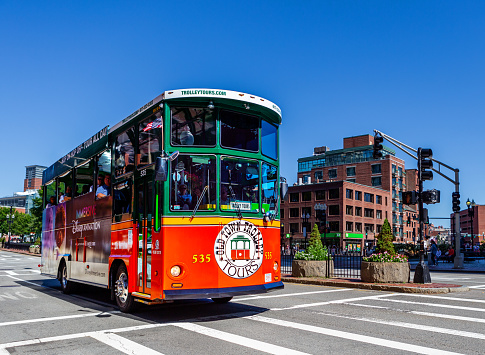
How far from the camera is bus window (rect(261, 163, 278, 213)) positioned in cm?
948

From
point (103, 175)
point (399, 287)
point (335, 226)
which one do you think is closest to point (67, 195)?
→ point (103, 175)

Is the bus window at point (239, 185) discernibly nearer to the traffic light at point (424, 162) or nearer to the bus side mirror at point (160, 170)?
the bus side mirror at point (160, 170)

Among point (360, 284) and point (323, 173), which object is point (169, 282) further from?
point (323, 173)

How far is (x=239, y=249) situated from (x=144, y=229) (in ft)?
6.36

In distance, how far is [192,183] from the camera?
28.5ft

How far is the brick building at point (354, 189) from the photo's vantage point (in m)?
86.6

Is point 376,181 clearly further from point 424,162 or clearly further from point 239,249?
point 239,249

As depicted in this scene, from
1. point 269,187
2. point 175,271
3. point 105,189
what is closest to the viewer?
point 175,271

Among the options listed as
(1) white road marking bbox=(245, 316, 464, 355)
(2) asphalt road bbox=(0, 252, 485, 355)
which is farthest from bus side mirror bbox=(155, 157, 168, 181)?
(1) white road marking bbox=(245, 316, 464, 355)

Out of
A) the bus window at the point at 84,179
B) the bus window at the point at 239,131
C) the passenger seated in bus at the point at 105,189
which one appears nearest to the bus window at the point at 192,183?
the bus window at the point at 239,131

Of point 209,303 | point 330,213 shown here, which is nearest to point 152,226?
point 209,303

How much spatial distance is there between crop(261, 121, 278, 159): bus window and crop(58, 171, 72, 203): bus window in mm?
7595

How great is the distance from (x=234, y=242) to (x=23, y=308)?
6.13m

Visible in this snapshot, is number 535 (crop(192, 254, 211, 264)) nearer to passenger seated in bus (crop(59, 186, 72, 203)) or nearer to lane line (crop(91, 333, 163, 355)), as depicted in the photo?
lane line (crop(91, 333, 163, 355))
